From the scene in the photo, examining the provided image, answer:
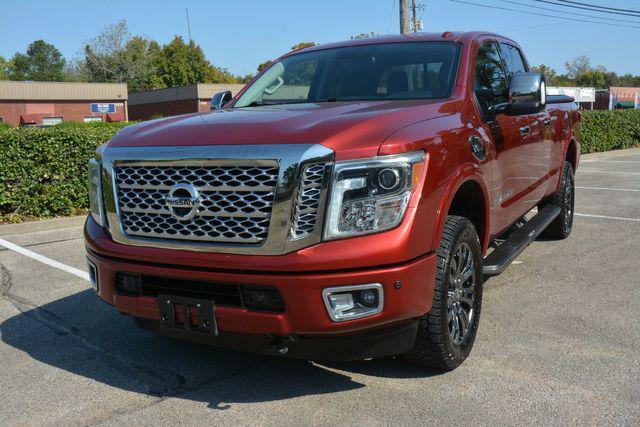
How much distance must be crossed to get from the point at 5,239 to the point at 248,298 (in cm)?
582

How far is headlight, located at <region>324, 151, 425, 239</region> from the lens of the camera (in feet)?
9.18

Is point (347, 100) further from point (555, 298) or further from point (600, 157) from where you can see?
point (600, 157)

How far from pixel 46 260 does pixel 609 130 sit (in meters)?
20.5

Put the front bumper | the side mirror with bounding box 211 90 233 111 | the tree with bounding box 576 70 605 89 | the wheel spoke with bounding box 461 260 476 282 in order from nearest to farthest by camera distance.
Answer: the front bumper, the wheel spoke with bounding box 461 260 476 282, the side mirror with bounding box 211 90 233 111, the tree with bounding box 576 70 605 89

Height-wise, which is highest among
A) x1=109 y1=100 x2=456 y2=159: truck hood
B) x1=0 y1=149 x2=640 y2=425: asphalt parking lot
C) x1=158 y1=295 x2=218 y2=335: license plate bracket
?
x1=109 y1=100 x2=456 y2=159: truck hood

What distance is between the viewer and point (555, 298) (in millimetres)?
4871

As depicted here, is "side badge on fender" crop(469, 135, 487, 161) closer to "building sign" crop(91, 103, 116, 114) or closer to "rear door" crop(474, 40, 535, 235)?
"rear door" crop(474, 40, 535, 235)

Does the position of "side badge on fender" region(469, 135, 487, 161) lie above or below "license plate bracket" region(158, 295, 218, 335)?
above

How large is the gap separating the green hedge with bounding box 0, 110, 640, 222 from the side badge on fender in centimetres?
678

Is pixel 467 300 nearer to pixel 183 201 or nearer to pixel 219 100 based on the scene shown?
pixel 183 201

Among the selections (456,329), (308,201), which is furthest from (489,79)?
(308,201)

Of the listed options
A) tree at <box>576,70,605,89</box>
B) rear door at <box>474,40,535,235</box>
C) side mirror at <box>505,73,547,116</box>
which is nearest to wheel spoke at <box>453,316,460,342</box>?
rear door at <box>474,40,535,235</box>

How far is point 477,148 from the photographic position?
375cm

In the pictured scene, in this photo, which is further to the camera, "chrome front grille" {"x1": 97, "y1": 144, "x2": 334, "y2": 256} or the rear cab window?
the rear cab window
